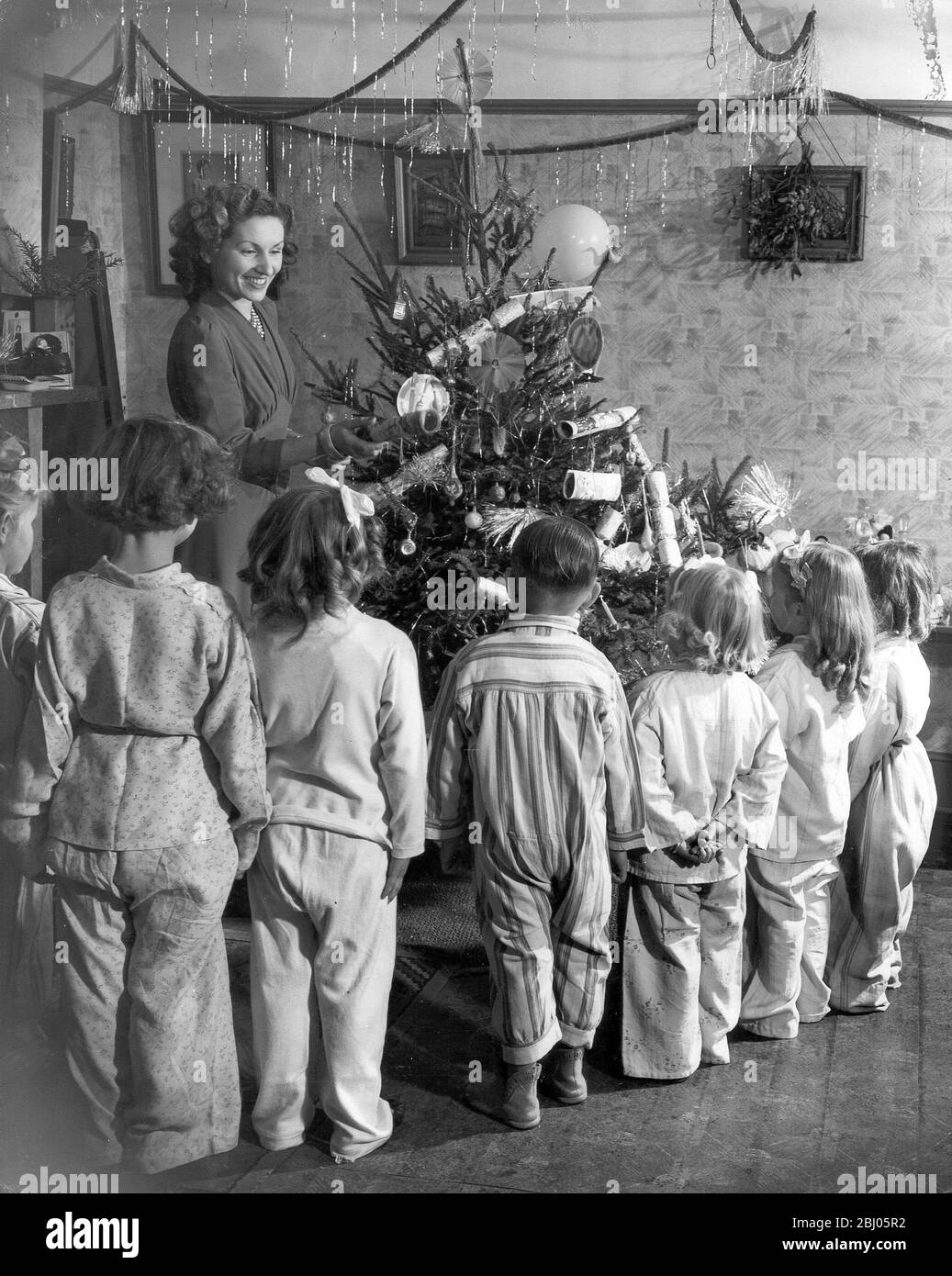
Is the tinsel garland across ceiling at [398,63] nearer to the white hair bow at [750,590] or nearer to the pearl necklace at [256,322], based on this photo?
the pearl necklace at [256,322]

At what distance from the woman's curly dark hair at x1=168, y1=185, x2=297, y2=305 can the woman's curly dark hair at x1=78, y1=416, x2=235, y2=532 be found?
2.30ft

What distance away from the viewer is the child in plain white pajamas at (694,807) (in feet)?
8.91

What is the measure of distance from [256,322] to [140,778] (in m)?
1.21

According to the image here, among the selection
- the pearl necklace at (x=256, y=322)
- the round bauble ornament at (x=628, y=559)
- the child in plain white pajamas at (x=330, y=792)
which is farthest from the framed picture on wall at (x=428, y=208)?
the child in plain white pajamas at (x=330, y=792)

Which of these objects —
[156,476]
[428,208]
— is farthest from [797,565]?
[428,208]

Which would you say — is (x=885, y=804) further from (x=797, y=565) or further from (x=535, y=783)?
(x=535, y=783)

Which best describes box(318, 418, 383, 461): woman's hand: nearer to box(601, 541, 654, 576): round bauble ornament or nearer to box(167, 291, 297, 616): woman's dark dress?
box(167, 291, 297, 616): woman's dark dress

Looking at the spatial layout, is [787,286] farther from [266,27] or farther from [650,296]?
[266,27]

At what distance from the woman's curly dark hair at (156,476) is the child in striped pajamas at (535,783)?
64 centimetres

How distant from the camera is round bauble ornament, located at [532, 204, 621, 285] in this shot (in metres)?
3.47

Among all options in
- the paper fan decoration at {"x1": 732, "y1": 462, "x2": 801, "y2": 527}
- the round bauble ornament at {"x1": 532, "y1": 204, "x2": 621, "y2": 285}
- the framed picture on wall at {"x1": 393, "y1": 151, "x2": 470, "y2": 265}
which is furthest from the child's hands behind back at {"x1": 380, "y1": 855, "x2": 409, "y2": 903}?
the framed picture on wall at {"x1": 393, "y1": 151, "x2": 470, "y2": 265}

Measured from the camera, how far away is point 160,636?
225 centimetres

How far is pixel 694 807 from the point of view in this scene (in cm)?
275

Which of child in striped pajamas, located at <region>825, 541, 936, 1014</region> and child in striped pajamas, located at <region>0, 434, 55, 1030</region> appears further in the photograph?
child in striped pajamas, located at <region>825, 541, 936, 1014</region>
